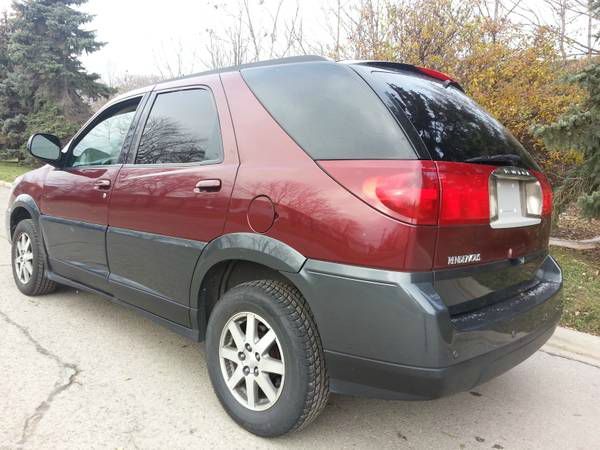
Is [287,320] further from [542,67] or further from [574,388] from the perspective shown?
[542,67]

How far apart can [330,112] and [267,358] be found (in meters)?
1.20

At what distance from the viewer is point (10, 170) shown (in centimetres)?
1798

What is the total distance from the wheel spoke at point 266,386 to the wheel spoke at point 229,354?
17cm

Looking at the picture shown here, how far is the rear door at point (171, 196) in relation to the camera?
2.62 metres

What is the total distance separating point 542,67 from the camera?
7.95 metres

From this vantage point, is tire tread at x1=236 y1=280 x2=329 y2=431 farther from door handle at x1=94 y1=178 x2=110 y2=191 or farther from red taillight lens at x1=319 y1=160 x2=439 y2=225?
door handle at x1=94 y1=178 x2=110 y2=191

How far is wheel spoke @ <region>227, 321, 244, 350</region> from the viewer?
2.46m

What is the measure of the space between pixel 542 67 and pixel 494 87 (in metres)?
0.82

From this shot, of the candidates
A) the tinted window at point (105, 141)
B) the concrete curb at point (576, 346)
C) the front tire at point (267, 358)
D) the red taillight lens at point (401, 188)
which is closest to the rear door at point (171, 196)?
the tinted window at point (105, 141)

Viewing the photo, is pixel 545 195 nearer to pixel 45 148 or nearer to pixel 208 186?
pixel 208 186

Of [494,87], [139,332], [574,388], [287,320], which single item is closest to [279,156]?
[287,320]

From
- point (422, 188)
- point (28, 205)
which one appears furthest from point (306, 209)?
point (28, 205)

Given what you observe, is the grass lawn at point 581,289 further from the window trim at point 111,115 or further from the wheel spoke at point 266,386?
the window trim at point 111,115

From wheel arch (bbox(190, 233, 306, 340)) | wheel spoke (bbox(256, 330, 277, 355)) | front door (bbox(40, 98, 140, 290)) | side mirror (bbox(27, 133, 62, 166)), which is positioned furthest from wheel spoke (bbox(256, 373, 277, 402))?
side mirror (bbox(27, 133, 62, 166))
